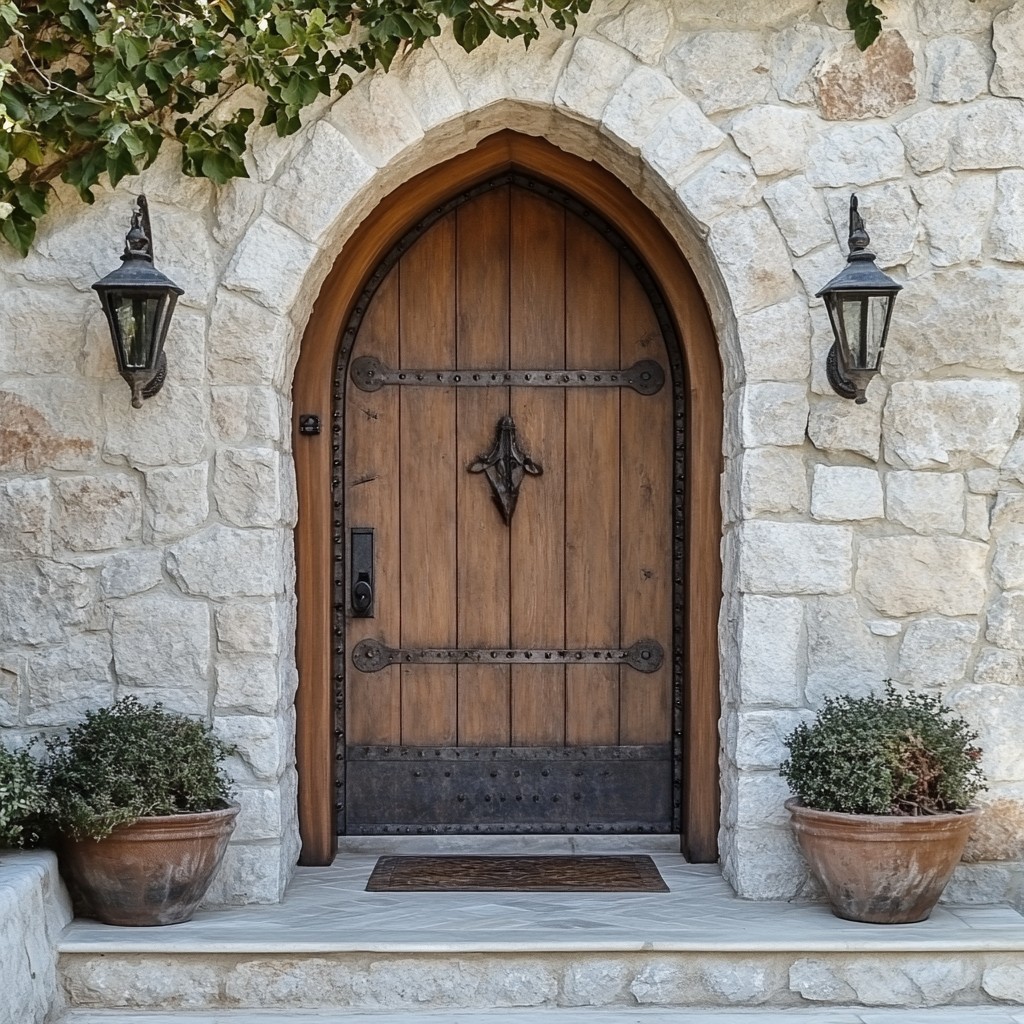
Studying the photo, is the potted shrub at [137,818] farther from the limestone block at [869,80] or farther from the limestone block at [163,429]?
the limestone block at [869,80]

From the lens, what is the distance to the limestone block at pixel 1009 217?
12.9 feet

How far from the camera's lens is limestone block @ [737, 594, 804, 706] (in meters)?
3.92

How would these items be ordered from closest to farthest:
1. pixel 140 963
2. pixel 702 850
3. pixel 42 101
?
pixel 140 963 → pixel 42 101 → pixel 702 850

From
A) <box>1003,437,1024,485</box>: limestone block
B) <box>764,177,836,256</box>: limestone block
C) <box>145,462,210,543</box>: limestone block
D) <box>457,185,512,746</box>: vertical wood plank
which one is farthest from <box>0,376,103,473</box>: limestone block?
<box>1003,437,1024,485</box>: limestone block

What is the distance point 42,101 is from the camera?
377cm

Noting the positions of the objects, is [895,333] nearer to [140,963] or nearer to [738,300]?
[738,300]

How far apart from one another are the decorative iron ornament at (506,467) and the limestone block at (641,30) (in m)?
1.19

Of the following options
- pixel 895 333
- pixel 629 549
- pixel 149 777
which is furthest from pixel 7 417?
pixel 895 333

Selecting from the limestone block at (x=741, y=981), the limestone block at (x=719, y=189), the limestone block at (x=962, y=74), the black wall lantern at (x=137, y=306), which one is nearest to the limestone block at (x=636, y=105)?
the limestone block at (x=719, y=189)

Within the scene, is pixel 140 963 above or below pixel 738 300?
below

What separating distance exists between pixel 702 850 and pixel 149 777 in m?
1.74

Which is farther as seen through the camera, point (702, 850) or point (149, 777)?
point (702, 850)

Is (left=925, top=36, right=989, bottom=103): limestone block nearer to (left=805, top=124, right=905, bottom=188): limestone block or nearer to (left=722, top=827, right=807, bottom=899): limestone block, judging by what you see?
(left=805, top=124, right=905, bottom=188): limestone block

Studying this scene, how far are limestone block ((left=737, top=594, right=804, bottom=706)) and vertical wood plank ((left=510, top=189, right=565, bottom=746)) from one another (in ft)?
2.39
